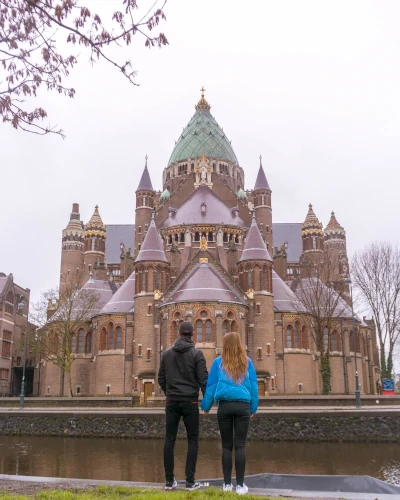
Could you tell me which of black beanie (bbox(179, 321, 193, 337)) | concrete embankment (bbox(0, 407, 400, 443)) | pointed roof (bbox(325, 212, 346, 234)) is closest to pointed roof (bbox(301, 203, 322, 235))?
pointed roof (bbox(325, 212, 346, 234))

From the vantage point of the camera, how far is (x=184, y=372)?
33.2ft

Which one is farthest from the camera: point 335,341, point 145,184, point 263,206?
point 145,184

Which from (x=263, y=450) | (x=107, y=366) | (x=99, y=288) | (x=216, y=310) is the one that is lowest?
(x=263, y=450)

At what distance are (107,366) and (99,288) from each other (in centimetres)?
1273

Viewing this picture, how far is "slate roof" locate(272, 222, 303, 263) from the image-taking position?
91.9m

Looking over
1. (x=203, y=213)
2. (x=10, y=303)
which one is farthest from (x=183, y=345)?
(x=10, y=303)

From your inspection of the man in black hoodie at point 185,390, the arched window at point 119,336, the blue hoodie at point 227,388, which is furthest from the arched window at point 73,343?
the blue hoodie at point 227,388

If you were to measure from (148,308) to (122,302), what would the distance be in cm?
485

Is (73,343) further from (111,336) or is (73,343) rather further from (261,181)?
(261,181)

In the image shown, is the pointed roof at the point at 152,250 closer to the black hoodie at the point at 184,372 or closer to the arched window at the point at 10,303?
the arched window at the point at 10,303

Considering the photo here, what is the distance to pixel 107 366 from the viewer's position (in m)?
57.7

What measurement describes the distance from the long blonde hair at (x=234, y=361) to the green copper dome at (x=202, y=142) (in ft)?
254

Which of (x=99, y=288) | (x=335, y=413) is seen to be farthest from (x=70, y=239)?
(x=335, y=413)

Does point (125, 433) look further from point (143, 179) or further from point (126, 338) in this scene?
point (143, 179)
